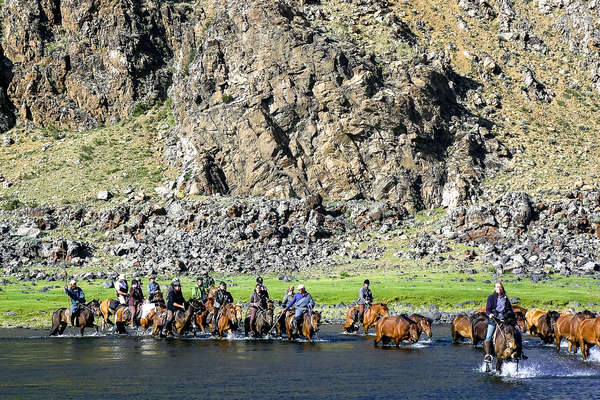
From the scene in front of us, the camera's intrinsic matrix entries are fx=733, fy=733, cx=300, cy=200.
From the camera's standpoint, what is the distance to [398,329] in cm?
3120

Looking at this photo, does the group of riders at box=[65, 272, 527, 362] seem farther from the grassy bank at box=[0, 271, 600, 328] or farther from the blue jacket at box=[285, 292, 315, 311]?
the grassy bank at box=[0, 271, 600, 328]

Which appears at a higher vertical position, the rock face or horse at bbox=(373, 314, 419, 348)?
the rock face

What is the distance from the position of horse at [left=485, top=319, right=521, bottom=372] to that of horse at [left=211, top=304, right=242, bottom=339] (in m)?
15.2

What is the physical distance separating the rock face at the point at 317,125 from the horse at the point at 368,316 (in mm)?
62157

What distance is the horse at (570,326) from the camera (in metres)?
29.0

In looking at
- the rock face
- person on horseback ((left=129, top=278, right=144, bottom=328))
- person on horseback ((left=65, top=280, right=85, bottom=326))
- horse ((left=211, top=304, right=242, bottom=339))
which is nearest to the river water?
horse ((left=211, top=304, right=242, bottom=339))

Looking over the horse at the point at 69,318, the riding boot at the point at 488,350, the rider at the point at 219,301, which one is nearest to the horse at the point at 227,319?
the rider at the point at 219,301

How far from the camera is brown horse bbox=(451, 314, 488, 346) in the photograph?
31.6 meters

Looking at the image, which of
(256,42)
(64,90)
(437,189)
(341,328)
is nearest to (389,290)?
(341,328)

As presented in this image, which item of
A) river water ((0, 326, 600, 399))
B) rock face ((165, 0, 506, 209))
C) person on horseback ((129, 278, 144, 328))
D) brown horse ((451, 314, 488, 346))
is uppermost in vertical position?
rock face ((165, 0, 506, 209))

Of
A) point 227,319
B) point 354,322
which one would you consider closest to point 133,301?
point 227,319

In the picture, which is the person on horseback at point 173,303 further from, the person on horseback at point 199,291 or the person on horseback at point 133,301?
the person on horseback at point 199,291

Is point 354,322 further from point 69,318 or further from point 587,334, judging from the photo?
point 69,318

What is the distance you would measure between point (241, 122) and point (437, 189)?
95.9 ft
